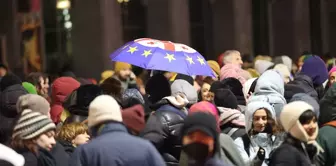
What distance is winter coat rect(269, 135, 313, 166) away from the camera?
283 inches

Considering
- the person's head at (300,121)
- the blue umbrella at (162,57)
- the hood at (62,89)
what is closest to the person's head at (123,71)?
the hood at (62,89)

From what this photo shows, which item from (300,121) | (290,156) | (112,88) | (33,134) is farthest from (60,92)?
(290,156)

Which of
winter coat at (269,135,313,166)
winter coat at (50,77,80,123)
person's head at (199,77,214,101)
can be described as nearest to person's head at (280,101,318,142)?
winter coat at (269,135,313,166)

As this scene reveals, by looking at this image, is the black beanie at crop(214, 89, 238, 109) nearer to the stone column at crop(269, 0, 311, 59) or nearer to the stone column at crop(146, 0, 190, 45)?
the stone column at crop(146, 0, 190, 45)

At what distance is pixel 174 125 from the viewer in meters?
8.80

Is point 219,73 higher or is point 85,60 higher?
point 219,73

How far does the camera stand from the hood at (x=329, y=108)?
9078 mm

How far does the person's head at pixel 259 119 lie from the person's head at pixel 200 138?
2.34 metres

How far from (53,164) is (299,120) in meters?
2.12

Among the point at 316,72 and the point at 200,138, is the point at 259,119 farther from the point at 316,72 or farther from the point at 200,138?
the point at 316,72

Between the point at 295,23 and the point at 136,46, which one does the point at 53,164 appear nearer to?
the point at 136,46

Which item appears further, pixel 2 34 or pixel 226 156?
pixel 2 34

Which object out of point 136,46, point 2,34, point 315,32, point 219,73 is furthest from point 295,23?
point 136,46

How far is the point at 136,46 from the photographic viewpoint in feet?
34.0
